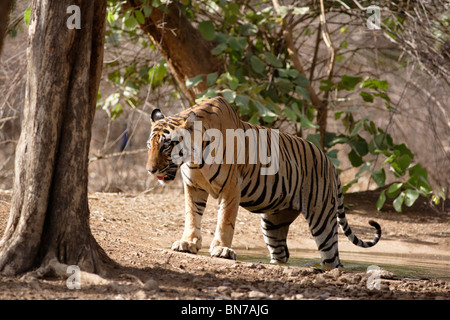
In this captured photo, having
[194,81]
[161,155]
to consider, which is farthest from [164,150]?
[194,81]

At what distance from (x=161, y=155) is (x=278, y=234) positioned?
1685mm

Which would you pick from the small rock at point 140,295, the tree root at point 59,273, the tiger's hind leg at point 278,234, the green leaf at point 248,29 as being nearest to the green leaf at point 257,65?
the green leaf at point 248,29

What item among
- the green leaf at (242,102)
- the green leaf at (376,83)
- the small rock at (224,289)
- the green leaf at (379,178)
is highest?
the green leaf at (376,83)

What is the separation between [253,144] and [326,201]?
966mm

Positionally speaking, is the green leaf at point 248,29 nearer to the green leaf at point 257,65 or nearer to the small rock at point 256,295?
the green leaf at point 257,65

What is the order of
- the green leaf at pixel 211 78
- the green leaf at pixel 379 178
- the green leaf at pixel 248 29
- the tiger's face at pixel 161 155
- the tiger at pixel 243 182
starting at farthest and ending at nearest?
the green leaf at pixel 248 29 → the green leaf at pixel 379 178 → the green leaf at pixel 211 78 → the tiger at pixel 243 182 → the tiger's face at pixel 161 155

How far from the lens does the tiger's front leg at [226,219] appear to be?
4984 millimetres

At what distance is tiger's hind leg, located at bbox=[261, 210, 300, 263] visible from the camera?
233 inches

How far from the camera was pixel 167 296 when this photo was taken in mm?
3457

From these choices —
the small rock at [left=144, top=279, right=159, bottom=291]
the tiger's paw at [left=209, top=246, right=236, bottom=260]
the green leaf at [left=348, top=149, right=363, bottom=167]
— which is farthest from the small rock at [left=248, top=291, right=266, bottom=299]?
the green leaf at [left=348, top=149, right=363, bottom=167]

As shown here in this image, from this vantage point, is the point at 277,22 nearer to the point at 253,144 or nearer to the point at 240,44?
the point at 240,44

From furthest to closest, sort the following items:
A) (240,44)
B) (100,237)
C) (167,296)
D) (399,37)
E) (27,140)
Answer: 1. (240,44)
2. (399,37)
3. (100,237)
4. (27,140)
5. (167,296)
